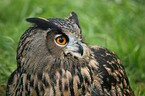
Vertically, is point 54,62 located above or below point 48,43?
below

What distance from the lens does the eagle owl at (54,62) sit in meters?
1.93

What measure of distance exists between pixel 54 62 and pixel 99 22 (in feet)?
11.4

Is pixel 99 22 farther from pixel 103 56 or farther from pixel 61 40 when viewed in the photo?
pixel 61 40

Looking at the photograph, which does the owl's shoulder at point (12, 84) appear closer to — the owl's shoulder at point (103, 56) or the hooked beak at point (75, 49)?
the hooked beak at point (75, 49)

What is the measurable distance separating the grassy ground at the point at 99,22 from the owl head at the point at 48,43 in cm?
164

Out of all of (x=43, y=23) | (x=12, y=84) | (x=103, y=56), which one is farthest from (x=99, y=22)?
(x=43, y=23)

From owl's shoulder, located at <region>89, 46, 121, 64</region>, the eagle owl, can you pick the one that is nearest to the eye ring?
the eagle owl

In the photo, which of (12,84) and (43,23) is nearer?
(43,23)

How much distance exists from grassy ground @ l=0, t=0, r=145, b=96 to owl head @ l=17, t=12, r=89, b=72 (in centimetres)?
164

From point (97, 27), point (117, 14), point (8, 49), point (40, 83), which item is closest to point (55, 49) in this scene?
point (40, 83)

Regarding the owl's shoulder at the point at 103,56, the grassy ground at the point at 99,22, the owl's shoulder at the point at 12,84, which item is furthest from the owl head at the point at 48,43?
the grassy ground at the point at 99,22

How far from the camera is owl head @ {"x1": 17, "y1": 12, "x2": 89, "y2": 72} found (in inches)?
75.5

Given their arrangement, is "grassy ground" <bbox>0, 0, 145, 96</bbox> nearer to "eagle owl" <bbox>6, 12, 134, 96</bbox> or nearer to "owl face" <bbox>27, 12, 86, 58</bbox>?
"eagle owl" <bbox>6, 12, 134, 96</bbox>

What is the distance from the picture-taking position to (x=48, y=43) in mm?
1919
